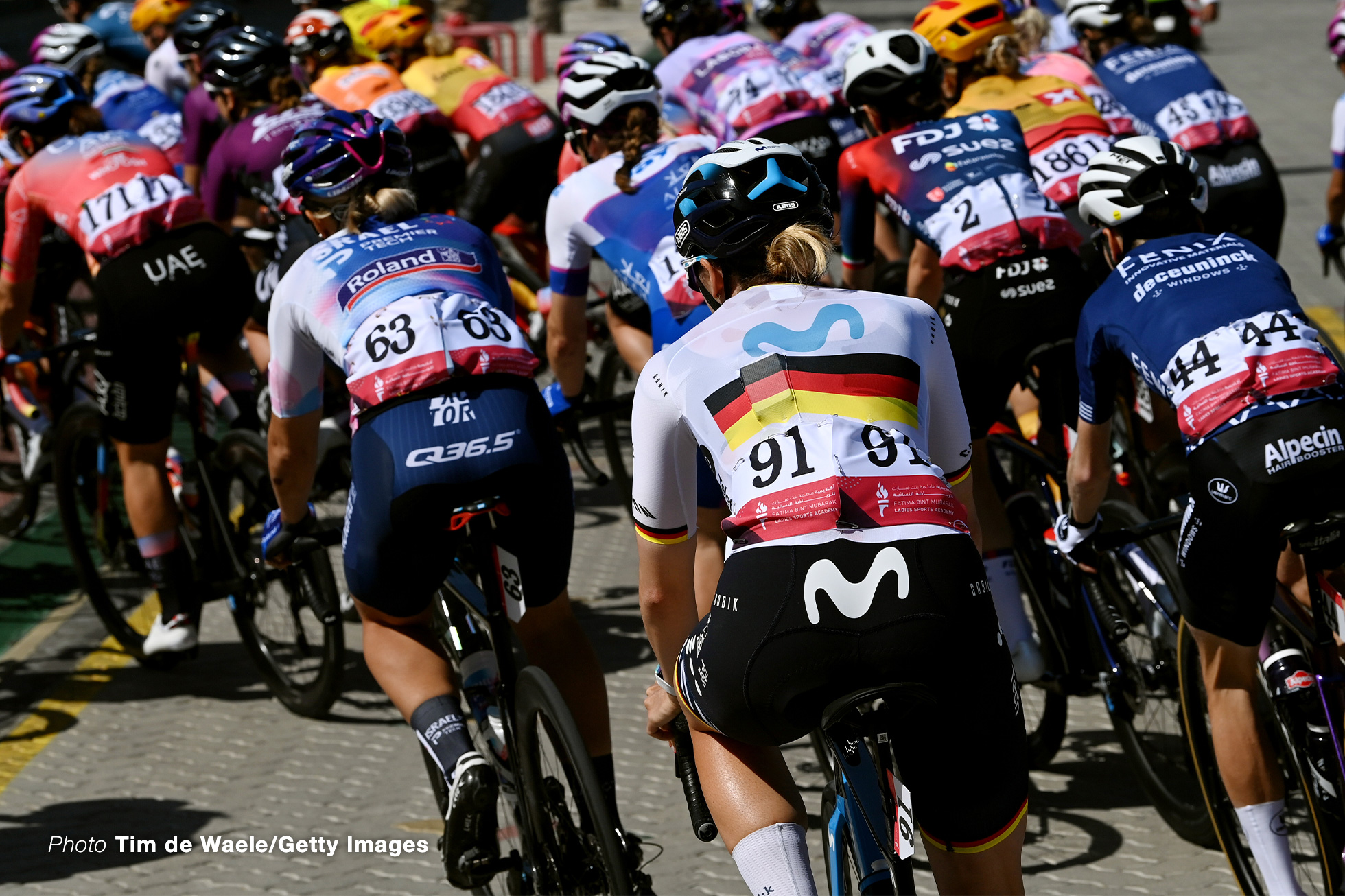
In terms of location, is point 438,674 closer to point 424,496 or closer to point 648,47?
point 424,496

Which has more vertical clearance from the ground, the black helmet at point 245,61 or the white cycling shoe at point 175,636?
the black helmet at point 245,61

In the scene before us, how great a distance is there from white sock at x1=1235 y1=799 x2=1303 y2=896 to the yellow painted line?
→ 429cm

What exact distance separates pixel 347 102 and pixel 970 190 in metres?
5.11

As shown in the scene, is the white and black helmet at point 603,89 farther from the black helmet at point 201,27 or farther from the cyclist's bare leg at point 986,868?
the black helmet at point 201,27

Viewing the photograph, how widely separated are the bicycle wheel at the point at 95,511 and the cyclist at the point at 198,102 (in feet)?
7.87

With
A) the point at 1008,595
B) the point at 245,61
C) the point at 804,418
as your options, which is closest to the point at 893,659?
the point at 804,418

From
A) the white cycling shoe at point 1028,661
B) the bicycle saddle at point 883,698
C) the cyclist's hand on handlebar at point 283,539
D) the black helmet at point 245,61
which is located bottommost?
the white cycling shoe at point 1028,661

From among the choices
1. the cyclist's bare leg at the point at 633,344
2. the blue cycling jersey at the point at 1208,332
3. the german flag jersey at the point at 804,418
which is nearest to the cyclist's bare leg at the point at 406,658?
the german flag jersey at the point at 804,418

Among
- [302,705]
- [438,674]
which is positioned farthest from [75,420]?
[438,674]

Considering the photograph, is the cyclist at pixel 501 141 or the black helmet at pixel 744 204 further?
the cyclist at pixel 501 141

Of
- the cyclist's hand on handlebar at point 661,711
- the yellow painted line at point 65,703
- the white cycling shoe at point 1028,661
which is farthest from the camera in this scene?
the yellow painted line at point 65,703

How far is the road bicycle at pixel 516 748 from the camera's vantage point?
362 centimetres

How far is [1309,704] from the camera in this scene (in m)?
3.83

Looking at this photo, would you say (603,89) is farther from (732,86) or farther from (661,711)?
(732,86)
